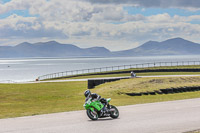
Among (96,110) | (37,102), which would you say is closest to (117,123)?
(96,110)

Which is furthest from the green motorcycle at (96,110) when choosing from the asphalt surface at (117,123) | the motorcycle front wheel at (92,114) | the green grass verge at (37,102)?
the green grass verge at (37,102)

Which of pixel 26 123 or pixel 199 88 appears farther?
pixel 199 88

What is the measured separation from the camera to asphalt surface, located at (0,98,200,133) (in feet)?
38.2

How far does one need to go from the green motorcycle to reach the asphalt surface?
208 millimetres

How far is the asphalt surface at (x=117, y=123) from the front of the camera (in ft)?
38.2

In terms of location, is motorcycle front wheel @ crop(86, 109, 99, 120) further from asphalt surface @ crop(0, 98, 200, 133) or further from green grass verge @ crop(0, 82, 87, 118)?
green grass verge @ crop(0, 82, 87, 118)

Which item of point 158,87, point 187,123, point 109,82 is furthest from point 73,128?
point 109,82

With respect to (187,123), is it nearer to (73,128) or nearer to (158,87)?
(73,128)

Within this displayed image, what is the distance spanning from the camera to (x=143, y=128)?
38.8 ft

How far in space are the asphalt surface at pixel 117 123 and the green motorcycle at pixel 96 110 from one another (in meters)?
0.21

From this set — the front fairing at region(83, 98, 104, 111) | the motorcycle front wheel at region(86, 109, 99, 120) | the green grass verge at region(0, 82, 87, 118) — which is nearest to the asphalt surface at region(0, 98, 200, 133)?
the motorcycle front wheel at region(86, 109, 99, 120)

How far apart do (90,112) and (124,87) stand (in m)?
20.9

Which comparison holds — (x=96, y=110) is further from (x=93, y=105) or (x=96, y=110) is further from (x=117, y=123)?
(x=117, y=123)

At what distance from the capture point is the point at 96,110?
13.9 m
